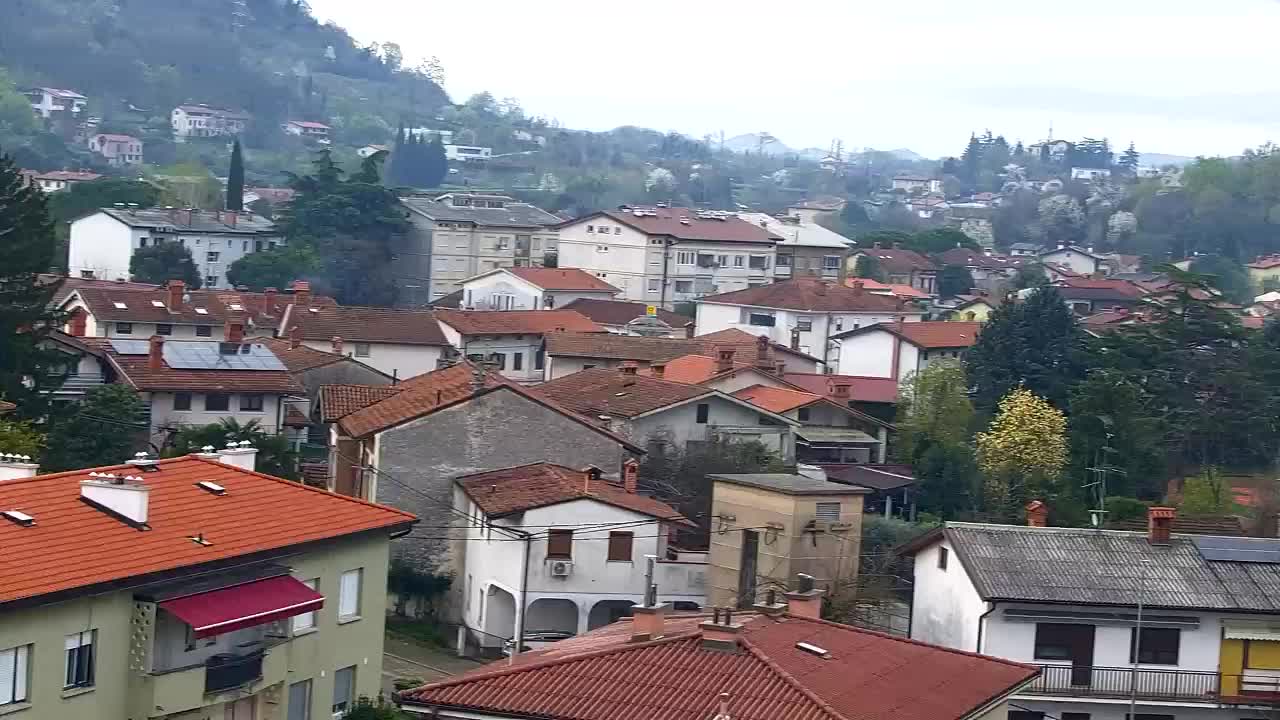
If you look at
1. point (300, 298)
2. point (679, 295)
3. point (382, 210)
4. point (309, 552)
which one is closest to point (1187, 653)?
point (309, 552)

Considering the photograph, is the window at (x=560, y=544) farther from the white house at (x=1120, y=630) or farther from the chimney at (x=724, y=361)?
the chimney at (x=724, y=361)

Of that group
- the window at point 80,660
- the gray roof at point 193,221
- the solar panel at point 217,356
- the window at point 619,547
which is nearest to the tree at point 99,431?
the solar panel at point 217,356

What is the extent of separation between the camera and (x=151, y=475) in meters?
17.1

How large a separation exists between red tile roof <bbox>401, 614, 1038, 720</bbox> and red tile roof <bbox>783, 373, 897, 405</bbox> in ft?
81.8

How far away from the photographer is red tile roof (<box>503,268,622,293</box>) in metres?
63.5

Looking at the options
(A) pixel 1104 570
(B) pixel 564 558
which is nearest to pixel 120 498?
(A) pixel 1104 570

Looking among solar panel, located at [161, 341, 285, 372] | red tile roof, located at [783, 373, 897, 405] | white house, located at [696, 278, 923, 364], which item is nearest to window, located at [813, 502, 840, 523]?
red tile roof, located at [783, 373, 897, 405]

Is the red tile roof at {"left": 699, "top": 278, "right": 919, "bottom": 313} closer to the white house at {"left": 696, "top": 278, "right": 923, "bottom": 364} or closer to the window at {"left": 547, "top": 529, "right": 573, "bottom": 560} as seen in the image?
the white house at {"left": 696, "top": 278, "right": 923, "bottom": 364}

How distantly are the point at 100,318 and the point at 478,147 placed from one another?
15344cm

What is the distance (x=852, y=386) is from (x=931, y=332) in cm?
791

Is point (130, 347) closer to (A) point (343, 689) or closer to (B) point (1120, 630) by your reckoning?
(B) point (1120, 630)

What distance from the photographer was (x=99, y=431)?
110 ft

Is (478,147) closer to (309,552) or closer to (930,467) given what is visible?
(930,467)

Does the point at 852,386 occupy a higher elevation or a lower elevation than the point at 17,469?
lower
